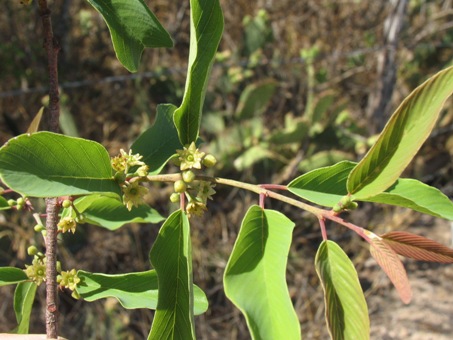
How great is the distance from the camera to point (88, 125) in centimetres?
352

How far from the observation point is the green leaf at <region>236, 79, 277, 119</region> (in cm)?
296

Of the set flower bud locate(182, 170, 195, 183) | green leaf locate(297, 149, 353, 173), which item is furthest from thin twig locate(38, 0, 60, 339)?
green leaf locate(297, 149, 353, 173)

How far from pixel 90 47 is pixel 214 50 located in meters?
3.06

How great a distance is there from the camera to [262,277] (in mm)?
741

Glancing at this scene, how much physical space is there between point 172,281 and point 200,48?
334 mm

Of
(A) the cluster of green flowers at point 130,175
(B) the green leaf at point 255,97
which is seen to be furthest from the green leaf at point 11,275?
(B) the green leaf at point 255,97

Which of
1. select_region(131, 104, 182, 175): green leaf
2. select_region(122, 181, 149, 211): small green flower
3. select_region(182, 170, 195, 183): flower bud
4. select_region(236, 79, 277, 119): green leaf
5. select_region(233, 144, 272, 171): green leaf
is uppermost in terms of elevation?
select_region(236, 79, 277, 119): green leaf

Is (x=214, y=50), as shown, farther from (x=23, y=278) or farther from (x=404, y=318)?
(x=404, y=318)

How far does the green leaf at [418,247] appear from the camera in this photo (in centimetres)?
70

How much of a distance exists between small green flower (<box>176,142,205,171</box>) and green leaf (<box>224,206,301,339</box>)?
0.36 feet

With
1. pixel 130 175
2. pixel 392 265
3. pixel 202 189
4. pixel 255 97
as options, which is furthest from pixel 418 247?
pixel 255 97

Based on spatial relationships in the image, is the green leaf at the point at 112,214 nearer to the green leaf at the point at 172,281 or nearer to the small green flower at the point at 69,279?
the small green flower at the point at 69,279

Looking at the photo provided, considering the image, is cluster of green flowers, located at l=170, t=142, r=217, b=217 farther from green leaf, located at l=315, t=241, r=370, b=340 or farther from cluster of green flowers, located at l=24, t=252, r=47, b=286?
cluster of green flowers, located at l=24, t=252, r=47, b=286

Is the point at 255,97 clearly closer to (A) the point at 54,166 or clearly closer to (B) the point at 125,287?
(B) the point at 125,287
